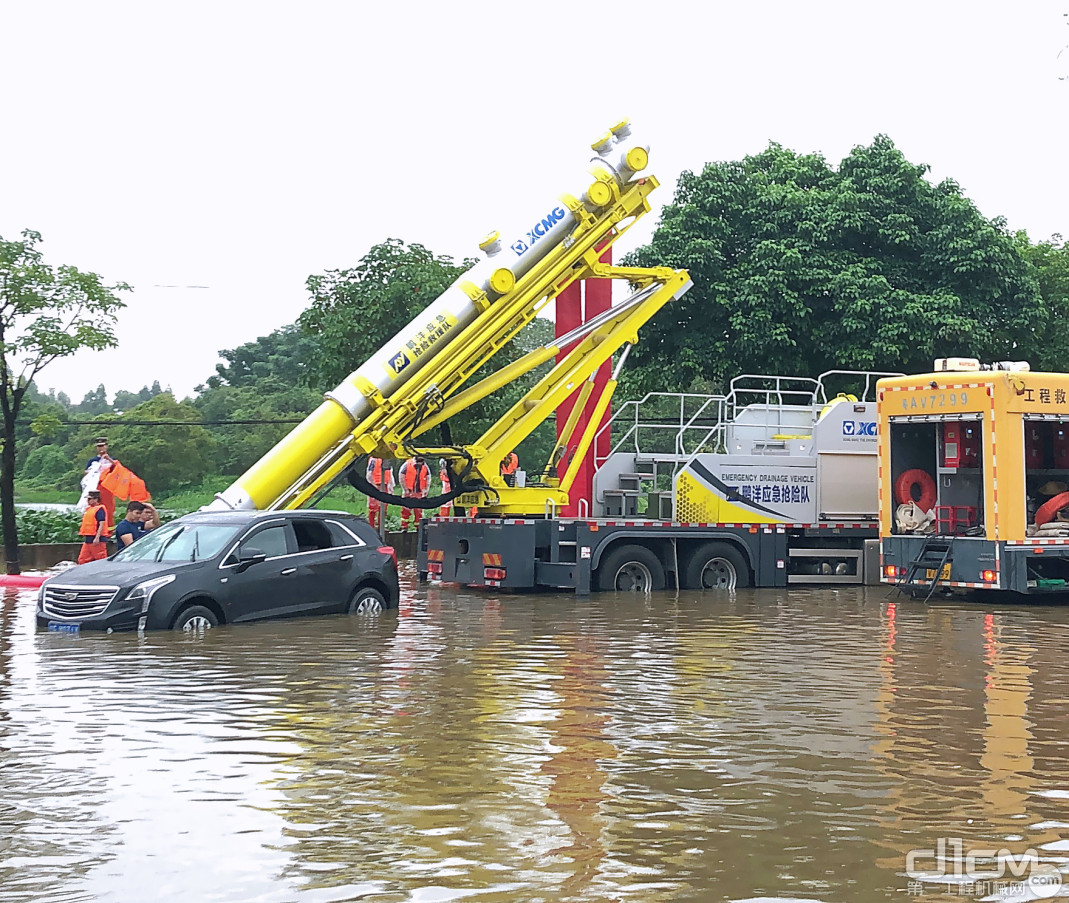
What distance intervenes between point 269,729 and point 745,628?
830 cm

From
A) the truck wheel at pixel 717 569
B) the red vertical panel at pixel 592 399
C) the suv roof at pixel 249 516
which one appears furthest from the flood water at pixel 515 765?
the red vertical panel at pixel 592 399

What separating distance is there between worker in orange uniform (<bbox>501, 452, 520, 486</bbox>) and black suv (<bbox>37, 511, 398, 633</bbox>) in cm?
462

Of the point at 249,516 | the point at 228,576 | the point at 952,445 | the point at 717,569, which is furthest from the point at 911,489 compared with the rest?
the point at 228,576

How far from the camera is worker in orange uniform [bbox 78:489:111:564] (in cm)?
2027

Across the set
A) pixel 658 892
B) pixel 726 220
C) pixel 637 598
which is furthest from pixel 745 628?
pixel 726 220

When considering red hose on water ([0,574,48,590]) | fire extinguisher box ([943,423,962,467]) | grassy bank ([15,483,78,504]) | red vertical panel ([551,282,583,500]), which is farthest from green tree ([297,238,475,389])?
grassy bank ([15,483,78,504])

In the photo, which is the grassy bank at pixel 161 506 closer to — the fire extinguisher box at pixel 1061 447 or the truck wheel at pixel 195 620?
the truck wheel at pixel 195 620

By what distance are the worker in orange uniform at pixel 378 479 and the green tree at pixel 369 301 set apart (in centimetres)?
301

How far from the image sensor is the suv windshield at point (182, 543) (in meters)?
15.7

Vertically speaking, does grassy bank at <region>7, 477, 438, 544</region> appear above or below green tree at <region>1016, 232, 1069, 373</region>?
below

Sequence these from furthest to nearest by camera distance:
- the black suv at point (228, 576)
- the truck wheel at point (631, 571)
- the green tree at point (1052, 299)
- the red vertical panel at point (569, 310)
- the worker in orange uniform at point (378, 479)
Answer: the green tree at point (1052, 299) → the worker in orange uniform at point (378, 479) → the red vertical panel at point (569, 310) → the truck wheel at point (631, 571) → the black suv at point (228, 576)

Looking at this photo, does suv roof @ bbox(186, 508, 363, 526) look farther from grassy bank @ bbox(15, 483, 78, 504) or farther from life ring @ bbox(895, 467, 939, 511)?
grassy bank @ bbox(15, 483, 78, 504)

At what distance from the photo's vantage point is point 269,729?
9.64m

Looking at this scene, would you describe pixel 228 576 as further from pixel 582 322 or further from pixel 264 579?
pixel 582 322
